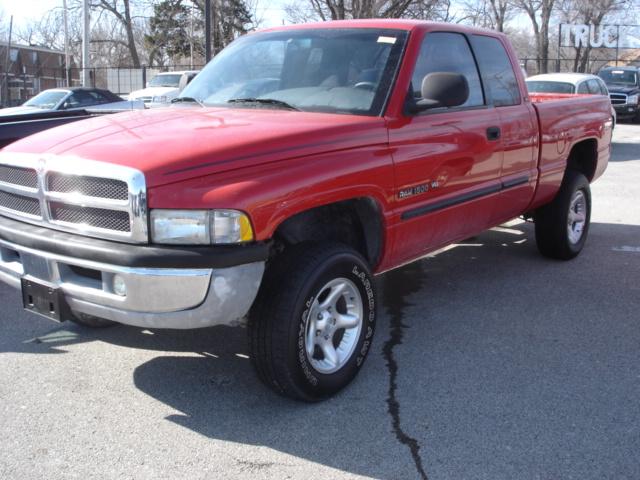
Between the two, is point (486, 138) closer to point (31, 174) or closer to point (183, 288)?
point (183, 288)

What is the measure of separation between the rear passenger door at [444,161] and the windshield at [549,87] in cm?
1133

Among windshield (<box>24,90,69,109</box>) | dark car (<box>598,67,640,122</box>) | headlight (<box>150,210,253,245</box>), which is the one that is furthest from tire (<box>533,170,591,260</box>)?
dark car (<box>598,67,640,122</box>)

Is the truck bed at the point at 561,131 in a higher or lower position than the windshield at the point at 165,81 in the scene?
lower

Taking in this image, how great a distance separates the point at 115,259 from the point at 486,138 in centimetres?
274

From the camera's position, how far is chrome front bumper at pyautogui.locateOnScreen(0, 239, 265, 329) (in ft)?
9.93

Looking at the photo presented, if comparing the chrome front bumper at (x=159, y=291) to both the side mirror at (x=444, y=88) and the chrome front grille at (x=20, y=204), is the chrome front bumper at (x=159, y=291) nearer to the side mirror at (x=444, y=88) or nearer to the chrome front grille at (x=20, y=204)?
the chrome front grille at (x=20, y=204)

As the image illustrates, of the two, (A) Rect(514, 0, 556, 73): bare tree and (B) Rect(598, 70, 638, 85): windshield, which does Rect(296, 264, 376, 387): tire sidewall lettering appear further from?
(A) Rect(514, 0, 556, 73): bare tree

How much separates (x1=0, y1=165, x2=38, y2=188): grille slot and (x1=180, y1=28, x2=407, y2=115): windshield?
4.31 feet

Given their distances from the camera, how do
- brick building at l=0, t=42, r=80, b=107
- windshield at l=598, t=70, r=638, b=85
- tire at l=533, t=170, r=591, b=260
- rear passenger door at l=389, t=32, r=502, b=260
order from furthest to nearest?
brick building at l=0, t=42, r=80, b=107, windshield at l=598, t=70, r=638, b=85, tire at l=533, t=170, r=591, b=260, rear passenger door at l=389, t=32, r=502, b=260

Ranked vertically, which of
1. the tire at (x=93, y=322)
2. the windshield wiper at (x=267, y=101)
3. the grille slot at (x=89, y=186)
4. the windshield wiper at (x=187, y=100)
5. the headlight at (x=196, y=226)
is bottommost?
the tire at (x=93, y=322)

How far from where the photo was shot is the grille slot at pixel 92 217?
10.2ft

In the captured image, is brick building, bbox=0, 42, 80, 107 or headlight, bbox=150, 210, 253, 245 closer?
headlight, bbox=150, 210, 253, 245

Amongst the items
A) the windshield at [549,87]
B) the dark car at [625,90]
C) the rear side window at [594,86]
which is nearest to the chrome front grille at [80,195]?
the windshield at [549,87]

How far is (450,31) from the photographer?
4.75 metres
